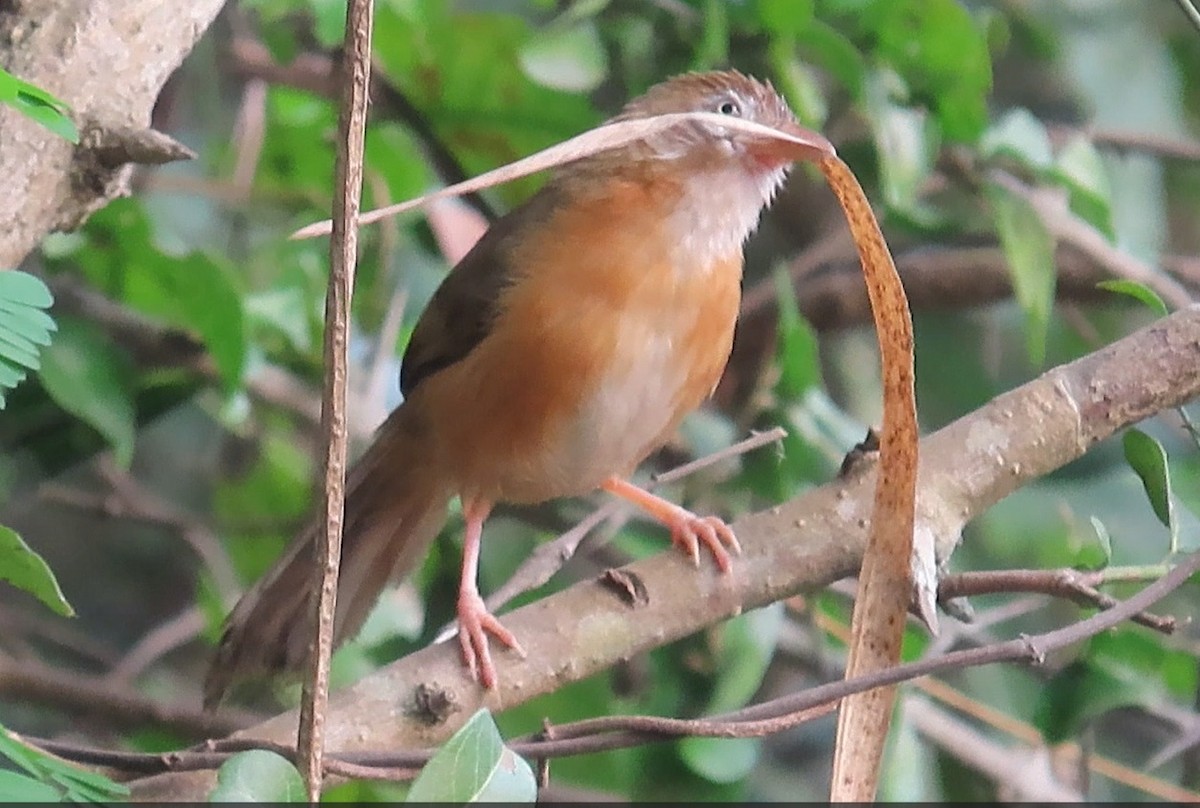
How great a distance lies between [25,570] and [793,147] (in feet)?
3.14

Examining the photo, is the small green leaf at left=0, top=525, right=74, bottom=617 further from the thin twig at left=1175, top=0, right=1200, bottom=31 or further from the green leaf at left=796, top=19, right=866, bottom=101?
the green leaf at left=796, top=19, right=866, bottom=101

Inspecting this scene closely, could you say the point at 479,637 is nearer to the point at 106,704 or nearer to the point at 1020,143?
the point at 106,704

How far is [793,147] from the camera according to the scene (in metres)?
1.59

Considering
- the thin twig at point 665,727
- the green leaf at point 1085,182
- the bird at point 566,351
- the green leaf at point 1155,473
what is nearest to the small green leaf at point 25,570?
the thin twig at point 665,727

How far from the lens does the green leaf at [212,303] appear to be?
1838mm

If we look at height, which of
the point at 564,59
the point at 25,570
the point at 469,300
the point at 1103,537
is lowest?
the point at 25,570

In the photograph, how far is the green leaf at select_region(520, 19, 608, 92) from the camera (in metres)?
2.09

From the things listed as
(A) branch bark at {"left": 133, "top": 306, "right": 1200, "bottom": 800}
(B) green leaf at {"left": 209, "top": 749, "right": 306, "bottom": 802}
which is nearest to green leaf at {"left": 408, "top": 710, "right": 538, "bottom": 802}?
(B) green leaf at {"left": 209, "top": 749, "right": 306, "bottom": 802}

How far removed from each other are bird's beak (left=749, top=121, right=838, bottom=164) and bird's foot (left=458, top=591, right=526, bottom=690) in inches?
21.6

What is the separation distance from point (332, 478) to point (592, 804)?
1550mm

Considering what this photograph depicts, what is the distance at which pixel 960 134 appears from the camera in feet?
7.39

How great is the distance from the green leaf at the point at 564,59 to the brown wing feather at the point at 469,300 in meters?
0.20

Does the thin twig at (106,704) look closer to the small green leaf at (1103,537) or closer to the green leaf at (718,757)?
the green leaf at (718,757)

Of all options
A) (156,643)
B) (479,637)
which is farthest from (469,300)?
(156,643)
